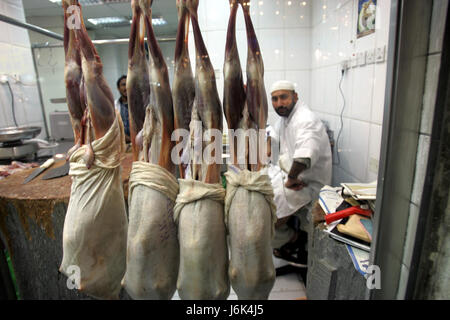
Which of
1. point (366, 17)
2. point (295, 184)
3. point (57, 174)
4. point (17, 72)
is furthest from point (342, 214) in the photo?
point (17, 72)

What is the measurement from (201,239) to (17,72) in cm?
279

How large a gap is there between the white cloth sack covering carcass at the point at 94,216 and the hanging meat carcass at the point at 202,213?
0.18 meters

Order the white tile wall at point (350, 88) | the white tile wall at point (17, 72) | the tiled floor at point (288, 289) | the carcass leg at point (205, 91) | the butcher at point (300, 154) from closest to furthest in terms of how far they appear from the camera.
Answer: the carcass leg at point (205, 91)
the white tile wall at point (350, 88)
the butcher at point (300, 154)
the tiled floor at point (288, 289)
the white tile wall at point (17, 72)

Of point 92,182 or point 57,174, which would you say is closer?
point 92,182

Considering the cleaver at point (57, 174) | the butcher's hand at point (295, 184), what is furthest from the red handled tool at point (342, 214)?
the cleaver at point (57, 174)

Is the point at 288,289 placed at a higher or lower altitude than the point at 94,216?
lower

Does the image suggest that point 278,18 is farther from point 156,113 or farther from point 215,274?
point 215,274

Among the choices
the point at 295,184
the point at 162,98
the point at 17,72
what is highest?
the point at 17,72

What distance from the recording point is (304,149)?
1489 millimetres

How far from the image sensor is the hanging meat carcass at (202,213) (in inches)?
22.4

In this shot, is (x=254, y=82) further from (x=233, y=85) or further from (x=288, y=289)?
(x=288, y=289)

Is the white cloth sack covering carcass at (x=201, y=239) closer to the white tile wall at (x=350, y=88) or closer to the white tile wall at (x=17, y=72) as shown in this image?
the white tile wall at (x=350, y=88)
